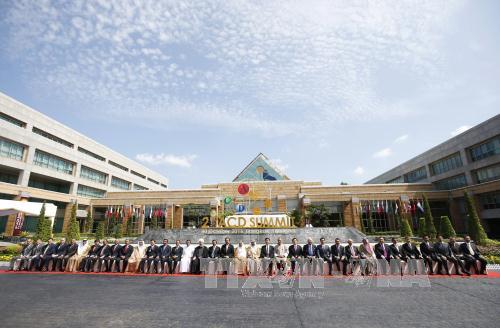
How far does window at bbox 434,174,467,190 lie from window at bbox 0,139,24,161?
56219 millimetres

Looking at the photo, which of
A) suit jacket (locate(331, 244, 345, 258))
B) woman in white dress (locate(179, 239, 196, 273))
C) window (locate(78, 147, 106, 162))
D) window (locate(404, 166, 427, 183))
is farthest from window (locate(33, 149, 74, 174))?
window (locate(404, 166, 427, 183))

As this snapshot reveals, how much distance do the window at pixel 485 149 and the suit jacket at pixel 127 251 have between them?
124 feet

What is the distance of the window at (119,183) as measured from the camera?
2063 inches

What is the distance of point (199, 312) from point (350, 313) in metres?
3.37

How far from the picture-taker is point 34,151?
34656 mm

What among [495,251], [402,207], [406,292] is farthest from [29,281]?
[402,207]

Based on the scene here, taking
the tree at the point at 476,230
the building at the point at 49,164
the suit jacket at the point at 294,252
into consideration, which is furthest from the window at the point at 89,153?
the tree at the point at 476,230

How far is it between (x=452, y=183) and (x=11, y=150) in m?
56.8

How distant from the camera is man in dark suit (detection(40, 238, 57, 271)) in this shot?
12.3m

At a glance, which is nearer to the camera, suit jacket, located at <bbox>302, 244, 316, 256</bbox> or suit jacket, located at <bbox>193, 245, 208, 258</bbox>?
suit jacket, located at <bbox>302, 244, 316, 256</bbox>

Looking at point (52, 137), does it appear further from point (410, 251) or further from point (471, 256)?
point (471, 256)

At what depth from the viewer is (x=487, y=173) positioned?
105ft

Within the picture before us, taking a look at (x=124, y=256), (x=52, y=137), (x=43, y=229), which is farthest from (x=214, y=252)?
(x=52, y=137)

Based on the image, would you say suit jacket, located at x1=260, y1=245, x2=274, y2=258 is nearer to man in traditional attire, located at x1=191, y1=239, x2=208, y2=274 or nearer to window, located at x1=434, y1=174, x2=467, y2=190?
man in traditional attire, located at x1=191, y1=239, x2=208, y2=274
